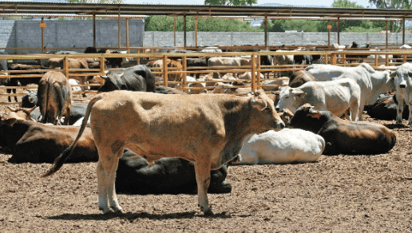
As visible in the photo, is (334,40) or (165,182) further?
(334,40)

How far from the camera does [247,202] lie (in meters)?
7.04

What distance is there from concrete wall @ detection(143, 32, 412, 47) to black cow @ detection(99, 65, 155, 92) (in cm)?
3719

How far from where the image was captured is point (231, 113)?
21.8 feet

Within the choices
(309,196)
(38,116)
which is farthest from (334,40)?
(309,196)

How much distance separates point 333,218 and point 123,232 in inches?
79.5

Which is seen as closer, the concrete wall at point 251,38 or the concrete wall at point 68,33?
the concrete wall at point 68,33

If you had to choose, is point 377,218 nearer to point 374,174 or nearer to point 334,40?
point 374,174

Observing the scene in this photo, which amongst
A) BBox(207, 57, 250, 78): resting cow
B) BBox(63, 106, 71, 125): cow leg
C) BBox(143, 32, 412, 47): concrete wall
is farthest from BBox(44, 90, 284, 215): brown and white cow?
BBox(143, 32, 412, 47): concrete wall

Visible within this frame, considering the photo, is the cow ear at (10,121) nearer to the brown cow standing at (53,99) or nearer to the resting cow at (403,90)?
the brown cow standing at (53,99)

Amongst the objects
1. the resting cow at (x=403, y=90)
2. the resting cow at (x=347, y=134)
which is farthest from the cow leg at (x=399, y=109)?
the resting cow at (x=347, y=134)

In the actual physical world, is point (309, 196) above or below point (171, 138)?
below

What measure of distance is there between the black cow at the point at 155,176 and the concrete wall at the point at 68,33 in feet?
128

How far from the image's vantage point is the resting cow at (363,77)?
603 inches

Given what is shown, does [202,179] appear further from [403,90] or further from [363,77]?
[403,90]
